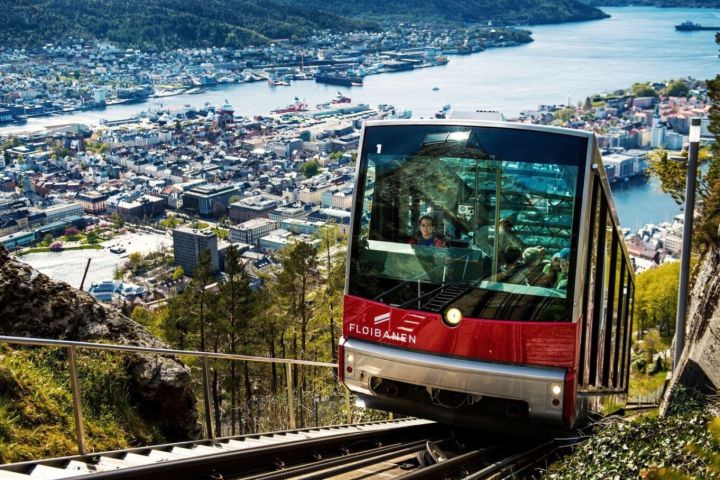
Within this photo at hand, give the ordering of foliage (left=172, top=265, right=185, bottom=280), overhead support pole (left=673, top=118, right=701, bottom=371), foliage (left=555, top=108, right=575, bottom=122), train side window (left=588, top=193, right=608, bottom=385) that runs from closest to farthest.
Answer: train side window (left=588, top=193, right=608, bottom=385), overhead support pole (left=673, top=118, right=701, bottom=371), foliage (left=172, top=265, right=185, bottom=280), foliage (left=555, top=108, right=575, bottom=122)

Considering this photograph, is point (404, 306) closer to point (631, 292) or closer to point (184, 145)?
point (631, 292)

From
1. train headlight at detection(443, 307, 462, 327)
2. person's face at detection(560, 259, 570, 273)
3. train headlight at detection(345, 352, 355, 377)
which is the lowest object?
train headlight at detection(345, 352, 355, 377)

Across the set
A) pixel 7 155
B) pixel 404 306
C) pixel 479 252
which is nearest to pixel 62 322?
pixel 404 306

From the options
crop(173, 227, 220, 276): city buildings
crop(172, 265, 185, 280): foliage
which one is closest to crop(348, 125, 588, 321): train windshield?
crop(172, 265, 185, 280): foliage

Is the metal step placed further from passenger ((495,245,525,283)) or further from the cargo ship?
the cargo ship

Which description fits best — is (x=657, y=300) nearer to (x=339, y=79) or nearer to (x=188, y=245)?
(x=188, y=245)

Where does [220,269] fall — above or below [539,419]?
below
